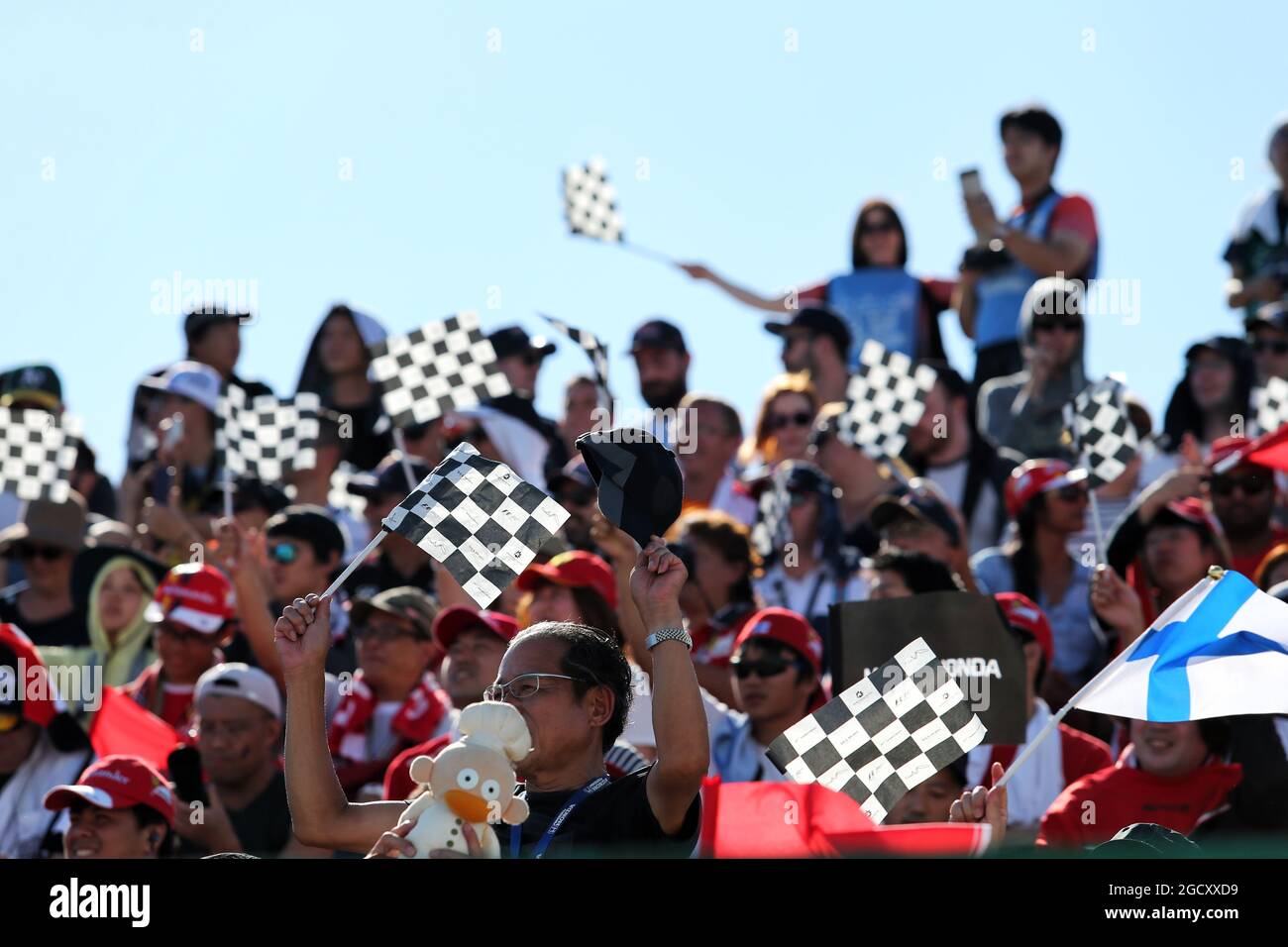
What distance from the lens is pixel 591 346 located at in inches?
356

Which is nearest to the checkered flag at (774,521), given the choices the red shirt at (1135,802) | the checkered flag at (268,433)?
the checkered flag at (268,433)

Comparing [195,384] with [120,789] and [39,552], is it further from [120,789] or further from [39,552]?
[120,789]

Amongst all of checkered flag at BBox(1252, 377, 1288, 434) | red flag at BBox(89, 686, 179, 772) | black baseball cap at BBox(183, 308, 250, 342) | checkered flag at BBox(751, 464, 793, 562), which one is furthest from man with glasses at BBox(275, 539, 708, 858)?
black baseball cap at BBox(183, 308, 250, 342)

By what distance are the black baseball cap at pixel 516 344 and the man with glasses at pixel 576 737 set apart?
6717 mm

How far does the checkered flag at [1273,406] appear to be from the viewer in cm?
961

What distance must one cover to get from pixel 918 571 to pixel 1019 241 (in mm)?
3890

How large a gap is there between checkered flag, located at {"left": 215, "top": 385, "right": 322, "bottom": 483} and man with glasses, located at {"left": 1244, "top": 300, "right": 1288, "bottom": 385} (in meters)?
5.03

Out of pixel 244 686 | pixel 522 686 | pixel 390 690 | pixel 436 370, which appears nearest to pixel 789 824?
pixel 522 686

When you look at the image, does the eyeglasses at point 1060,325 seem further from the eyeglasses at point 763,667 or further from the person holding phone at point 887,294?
the eyeglasses at point 763,667

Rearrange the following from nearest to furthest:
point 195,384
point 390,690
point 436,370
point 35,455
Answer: point 390,690 → point 436,370 → point 35,455 → point 195,384

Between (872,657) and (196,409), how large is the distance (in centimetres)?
589

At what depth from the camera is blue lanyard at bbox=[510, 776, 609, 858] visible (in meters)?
4.68
